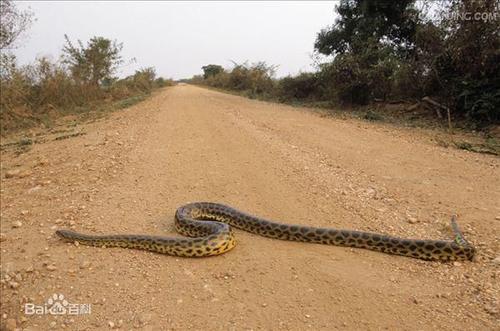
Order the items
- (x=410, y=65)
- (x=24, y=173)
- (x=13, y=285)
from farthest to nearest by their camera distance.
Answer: (x=410, y=65), (x=24, y=173), (x=13, y=285)

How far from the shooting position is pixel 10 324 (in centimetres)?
371

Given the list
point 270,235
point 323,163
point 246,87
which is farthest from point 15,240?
point 246,87

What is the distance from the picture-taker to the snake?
4.59m

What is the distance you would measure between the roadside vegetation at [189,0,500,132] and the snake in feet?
21.8

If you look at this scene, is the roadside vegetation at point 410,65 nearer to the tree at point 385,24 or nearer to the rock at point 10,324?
the tree at point 385,24

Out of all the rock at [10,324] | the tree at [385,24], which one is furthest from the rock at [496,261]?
the tree at [385,24]

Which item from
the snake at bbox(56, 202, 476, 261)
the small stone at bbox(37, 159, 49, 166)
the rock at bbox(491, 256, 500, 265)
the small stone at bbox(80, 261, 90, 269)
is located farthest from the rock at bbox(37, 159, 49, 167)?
the rock at bbox(491, 256, 500, 265)

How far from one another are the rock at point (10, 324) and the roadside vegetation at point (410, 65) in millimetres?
9842

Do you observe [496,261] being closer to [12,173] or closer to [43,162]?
[43,162]

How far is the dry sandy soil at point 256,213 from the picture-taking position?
3.72 meters

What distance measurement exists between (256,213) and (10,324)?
10.5 feet

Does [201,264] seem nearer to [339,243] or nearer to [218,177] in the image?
[339,243]

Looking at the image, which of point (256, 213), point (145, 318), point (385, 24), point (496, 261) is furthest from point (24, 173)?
point (385, 24)

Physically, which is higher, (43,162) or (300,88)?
(300,88)
